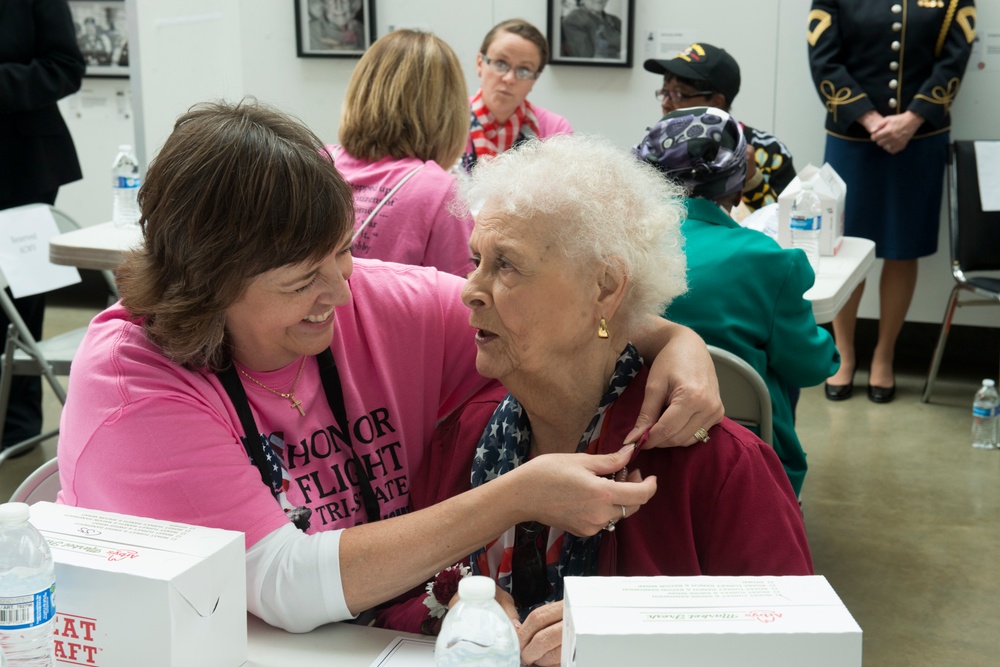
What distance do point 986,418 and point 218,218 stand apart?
4.09m

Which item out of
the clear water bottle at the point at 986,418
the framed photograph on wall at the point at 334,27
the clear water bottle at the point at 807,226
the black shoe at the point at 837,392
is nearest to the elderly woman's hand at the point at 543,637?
the clear water bottle at the point at 807,226

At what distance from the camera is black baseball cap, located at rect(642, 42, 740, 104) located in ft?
13.0

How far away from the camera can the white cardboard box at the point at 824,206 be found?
142 inches

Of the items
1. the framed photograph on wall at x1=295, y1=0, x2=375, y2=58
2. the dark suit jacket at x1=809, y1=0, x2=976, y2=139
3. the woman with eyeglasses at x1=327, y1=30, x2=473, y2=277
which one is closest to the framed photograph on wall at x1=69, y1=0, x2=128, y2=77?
the framed photograph on wall at x1=295, y1=0, x2=375, y2=58

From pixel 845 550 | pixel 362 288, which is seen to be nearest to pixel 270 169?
pixel 362 288

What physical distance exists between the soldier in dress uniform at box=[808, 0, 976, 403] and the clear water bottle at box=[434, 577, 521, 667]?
4320 millimetres

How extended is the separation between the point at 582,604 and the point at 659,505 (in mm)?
525

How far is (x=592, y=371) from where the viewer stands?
179cm

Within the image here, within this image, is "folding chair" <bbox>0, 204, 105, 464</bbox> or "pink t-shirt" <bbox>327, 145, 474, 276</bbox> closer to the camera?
"pink t-shirt" <bbox>327, 145, 474, 276</bbox>

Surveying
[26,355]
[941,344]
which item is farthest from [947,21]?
[26,355]

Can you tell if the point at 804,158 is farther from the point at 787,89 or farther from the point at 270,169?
the point at 270,169

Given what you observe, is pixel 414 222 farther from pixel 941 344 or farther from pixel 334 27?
pixel 334 27

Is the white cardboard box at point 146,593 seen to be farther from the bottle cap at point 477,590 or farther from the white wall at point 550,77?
the white wall at point 550,77

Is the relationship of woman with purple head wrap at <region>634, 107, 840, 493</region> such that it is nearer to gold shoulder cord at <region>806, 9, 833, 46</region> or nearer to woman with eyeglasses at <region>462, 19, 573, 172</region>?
woman with eyeglasses at <region>462, 19, 573, 172</region>
